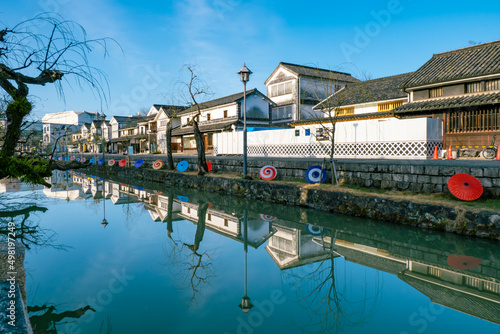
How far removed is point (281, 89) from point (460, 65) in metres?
22.2

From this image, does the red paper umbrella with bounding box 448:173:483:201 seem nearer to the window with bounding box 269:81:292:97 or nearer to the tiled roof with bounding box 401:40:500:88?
the tiled roof with bounding box 401:40:500:88

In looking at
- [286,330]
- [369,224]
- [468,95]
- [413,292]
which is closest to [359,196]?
[369,224]

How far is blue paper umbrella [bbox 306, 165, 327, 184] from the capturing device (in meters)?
12.9

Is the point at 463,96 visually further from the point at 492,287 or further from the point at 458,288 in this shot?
the point at 458,288

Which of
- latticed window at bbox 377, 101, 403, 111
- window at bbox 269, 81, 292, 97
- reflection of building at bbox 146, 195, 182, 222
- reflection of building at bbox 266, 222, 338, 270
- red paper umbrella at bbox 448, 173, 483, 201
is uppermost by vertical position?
window at bbox 269, 81, 292, 97

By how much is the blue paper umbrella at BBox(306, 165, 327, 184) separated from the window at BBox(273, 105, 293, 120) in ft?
79.8

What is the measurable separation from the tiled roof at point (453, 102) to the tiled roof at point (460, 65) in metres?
1.10

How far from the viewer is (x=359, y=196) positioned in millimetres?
10102

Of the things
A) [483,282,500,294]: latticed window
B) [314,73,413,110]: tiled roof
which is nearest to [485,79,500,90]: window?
[314,73,413,110]: tiled roof

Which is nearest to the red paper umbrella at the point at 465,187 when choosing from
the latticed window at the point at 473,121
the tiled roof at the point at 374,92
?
the latticed window at the point at 473,121

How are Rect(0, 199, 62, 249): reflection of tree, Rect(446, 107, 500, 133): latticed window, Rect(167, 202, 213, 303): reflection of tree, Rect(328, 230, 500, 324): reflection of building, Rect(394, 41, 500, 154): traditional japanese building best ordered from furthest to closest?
Rect(394, 41, 500, 154): traditional japanese building < Rect(446, 107, 500, 133): latticed window < Rect(0, 199, 62, 249): reflection of tree < Rect(167, 202, 213, 303): reflection of tree < Rect(328, 230, 500, 324): reflection of building

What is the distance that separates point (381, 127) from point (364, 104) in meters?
9.39

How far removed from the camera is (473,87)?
55.2ft

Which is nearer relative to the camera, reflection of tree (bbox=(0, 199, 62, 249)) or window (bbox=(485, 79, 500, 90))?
reflection of tree (bbox=(0, 199, 62, 249))
